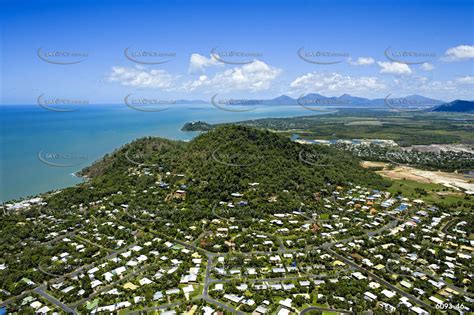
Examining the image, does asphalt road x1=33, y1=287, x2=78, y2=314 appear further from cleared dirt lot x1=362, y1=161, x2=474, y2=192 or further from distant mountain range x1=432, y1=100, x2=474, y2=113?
distant mountain range x1=432, y1=100, x2=474, y2=113

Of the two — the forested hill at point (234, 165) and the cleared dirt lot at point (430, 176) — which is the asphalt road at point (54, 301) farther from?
the cleared dirt lot at point (430, 176)

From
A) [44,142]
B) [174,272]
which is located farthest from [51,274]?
[44,142]

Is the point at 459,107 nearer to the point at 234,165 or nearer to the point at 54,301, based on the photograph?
the point at 234,165

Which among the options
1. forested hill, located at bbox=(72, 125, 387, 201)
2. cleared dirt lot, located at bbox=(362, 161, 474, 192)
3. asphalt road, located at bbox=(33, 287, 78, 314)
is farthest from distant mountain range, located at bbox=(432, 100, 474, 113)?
asphalt road, located at bbox=(33, 287, 78, 314)

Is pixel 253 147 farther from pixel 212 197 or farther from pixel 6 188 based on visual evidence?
pixel 6 188

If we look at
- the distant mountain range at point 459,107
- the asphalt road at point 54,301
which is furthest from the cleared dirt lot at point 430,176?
the distant mountain range at point 459,107
